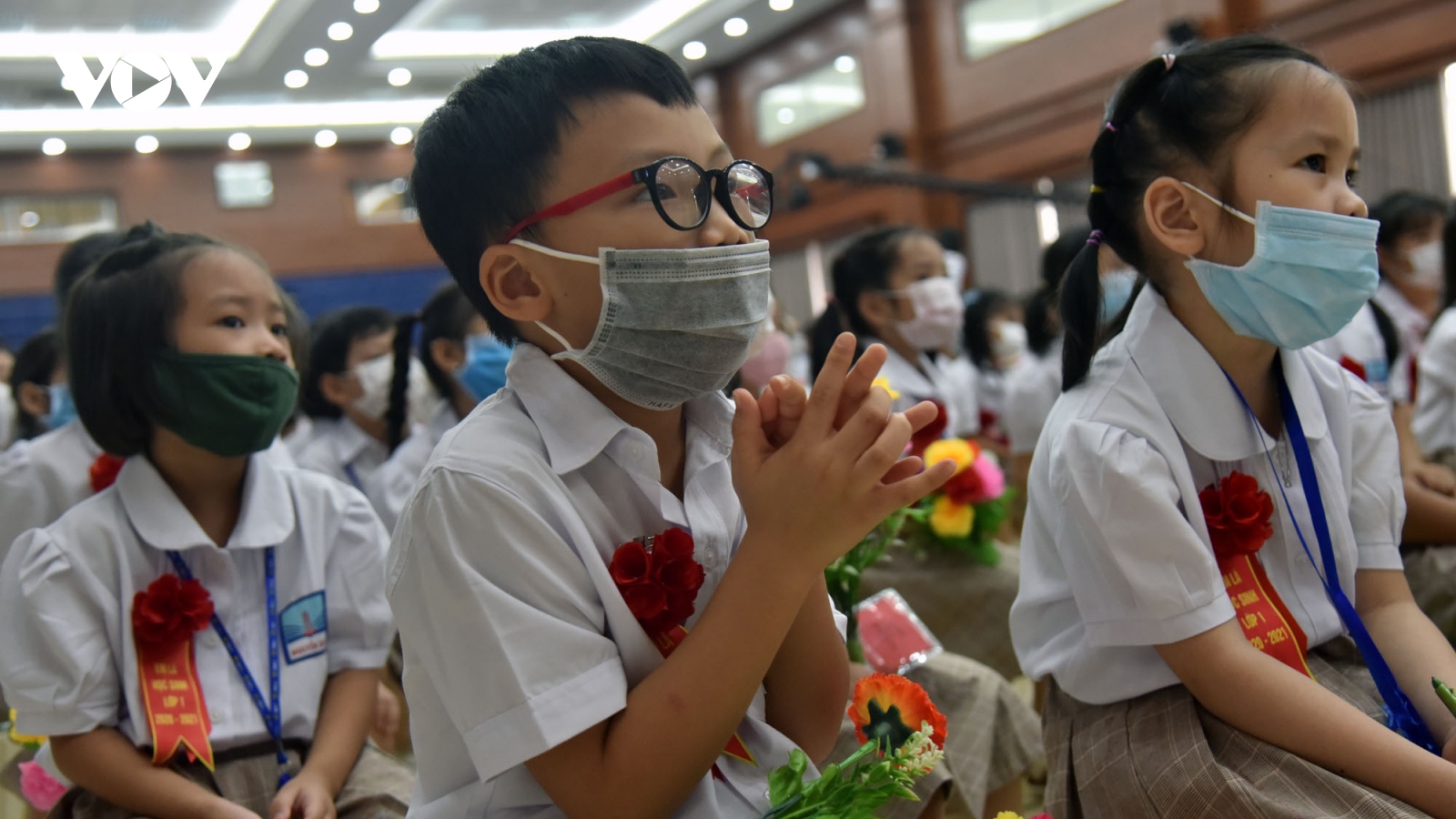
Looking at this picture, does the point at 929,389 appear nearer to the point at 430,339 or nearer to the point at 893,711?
the point at 430,339

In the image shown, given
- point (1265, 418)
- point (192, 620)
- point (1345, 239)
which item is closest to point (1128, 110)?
point (1345, 239)

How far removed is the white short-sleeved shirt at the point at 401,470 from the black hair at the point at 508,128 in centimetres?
217

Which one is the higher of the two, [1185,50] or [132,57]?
[132,57]

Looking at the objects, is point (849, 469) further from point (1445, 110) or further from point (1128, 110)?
point (1445, 110)

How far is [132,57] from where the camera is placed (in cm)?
163

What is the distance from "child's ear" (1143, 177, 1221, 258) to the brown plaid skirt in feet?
1.96

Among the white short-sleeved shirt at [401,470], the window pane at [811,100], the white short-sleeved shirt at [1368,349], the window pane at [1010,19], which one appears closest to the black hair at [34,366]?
the white short-sleeved shirt at [401,470]

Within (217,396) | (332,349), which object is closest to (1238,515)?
(217,396)

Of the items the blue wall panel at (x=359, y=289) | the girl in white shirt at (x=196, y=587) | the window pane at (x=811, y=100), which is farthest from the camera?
the blue wall panel at (x=359, y=289)

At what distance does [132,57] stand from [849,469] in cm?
125

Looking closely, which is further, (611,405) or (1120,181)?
(1120,181)

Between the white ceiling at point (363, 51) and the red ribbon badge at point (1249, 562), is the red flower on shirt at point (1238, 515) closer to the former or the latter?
the red ribbon badge at point (1249, 562)

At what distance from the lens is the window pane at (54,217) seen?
518 inches

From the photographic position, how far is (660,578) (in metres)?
1.16
